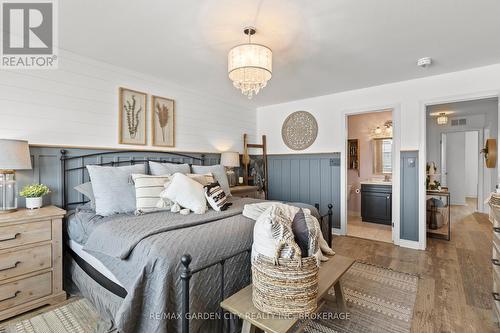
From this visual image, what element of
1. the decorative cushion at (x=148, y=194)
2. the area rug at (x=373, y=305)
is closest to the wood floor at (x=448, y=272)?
the area rug at (x=373, y=305)

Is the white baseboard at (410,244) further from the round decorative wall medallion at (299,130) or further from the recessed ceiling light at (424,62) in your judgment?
the recessed ceiling light at (424,62)

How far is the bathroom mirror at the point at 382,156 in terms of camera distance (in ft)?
18.1

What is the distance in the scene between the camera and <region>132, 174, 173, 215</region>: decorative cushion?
95.7 inches

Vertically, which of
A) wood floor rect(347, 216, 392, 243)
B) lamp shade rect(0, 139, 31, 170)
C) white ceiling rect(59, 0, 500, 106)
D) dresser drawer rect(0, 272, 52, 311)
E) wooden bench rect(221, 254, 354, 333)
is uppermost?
white ceiling rect(59, 0, 500, 106)

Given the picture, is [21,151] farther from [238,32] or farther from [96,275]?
[238,32]

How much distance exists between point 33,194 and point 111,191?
2.20 feet

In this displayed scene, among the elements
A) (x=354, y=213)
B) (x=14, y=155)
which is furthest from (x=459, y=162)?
(x=14, y=155)

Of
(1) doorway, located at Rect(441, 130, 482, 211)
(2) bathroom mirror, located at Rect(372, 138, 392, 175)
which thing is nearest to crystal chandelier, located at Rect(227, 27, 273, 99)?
(2) bathroom mirror, located at Rect(372, 138, 392, 175)

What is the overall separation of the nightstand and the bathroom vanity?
2252 mm

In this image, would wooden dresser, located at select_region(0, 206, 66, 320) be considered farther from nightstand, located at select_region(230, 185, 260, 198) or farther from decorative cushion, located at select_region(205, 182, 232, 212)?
nightstand, located at select_region(230, 185, 260, 198)

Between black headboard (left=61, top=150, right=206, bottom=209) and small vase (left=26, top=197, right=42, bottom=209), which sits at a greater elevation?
black headboard (left=61, top=150, right=206, bottom=209)

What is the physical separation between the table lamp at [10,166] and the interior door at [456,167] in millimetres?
9412

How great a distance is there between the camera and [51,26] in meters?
2.25

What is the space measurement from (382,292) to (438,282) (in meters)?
0.72
